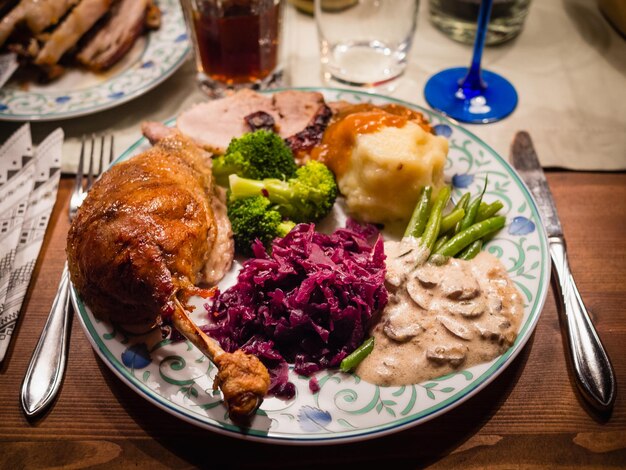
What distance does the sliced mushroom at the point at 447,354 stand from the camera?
7.12ft

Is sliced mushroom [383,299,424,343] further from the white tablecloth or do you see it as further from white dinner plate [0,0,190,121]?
white dinner plate [0,0,190,121]

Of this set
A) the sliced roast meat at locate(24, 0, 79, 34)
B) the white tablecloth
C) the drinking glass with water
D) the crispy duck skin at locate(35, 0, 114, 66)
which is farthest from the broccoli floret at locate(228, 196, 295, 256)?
the sliced roast meat at locate(24, 0, 79, 34)

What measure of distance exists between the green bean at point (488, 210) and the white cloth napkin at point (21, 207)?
2286 mm

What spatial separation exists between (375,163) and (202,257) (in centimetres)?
99

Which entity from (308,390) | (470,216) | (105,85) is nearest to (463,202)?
(470,216)

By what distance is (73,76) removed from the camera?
395 centimetres

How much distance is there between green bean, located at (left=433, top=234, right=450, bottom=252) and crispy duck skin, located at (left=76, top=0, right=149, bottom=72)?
2744 mm

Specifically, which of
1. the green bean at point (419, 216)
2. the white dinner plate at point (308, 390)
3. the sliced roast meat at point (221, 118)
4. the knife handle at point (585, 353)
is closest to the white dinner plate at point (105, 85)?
the sliced roast meat at point (221, 118)

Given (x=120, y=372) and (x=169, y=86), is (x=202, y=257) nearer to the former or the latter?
(x=120, y=372)

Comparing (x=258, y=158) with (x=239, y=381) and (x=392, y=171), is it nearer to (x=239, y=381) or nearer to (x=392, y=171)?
(x=392, y=171)

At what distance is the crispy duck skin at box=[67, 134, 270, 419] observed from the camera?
7.16 feet

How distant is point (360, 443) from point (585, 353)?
1.04 m

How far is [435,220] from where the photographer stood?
2.69 meters

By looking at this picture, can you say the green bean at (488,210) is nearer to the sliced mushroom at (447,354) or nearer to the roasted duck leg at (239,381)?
the sliced mushroom at (447,354)
